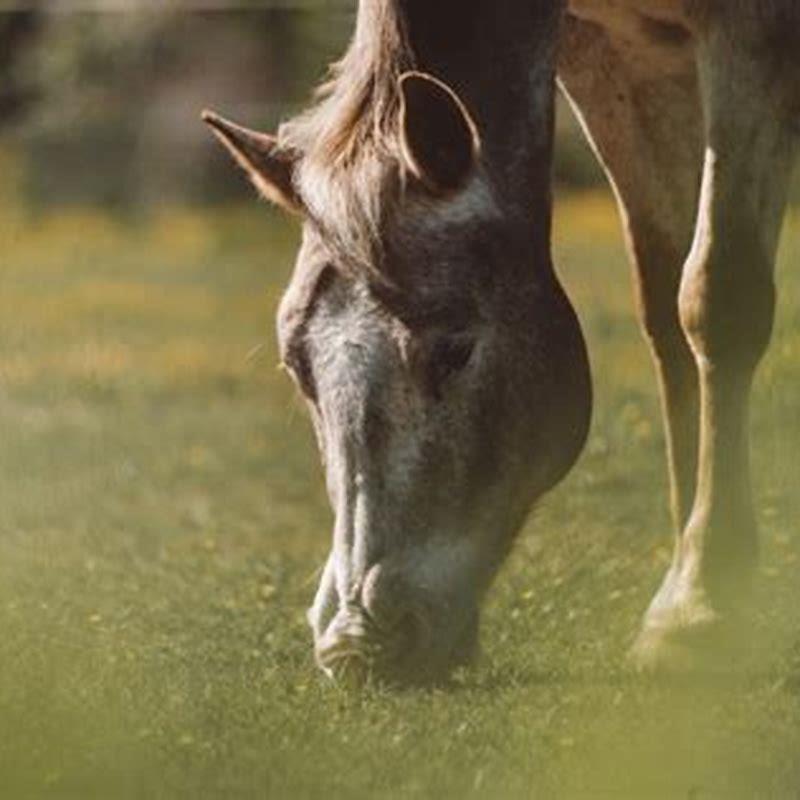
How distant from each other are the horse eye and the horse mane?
16 centimetres

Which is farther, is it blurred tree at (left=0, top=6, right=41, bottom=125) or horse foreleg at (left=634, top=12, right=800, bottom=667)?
blurred tree at (left=0, top=6, right=41, bottom=125)

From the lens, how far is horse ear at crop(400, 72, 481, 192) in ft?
17.9

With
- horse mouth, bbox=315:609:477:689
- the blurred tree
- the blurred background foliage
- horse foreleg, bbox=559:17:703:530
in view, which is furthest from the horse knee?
the blurred tree

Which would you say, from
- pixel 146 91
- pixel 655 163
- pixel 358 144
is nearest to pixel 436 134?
pixel 358 144

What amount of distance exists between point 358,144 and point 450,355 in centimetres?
→ 36

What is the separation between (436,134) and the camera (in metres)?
5.55

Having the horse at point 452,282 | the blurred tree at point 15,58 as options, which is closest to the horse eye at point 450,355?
the horse at point 452,282

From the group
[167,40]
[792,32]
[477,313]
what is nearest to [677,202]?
[792,32]

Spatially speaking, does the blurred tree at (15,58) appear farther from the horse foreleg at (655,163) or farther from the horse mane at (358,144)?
the horse mane at (358,144)

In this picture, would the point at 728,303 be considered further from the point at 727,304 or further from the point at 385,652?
the point at 385,652

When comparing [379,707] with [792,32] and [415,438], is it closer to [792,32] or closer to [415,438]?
[415,438]

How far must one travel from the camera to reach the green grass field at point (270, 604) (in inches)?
208

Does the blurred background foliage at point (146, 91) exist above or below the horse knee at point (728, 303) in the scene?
above

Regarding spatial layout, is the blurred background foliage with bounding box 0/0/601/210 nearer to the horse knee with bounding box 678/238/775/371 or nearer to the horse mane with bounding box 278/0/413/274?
the horse knee with bounding box 678/238/775/371
